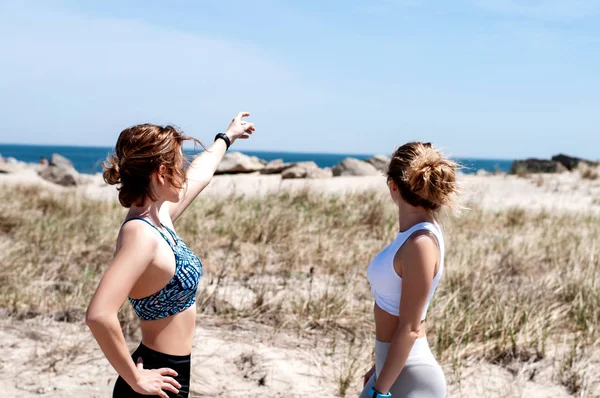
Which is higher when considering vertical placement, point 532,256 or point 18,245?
point 532,256

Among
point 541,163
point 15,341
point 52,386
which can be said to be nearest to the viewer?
point 52,386

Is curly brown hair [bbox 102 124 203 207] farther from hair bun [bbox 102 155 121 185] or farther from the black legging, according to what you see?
the black legging

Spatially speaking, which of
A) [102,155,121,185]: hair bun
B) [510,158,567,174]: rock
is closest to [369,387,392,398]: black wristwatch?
A: [102,155,121,185]: hair bun

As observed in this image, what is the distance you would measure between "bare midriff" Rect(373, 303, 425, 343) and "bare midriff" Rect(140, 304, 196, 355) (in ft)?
2.33

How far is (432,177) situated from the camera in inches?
91.4

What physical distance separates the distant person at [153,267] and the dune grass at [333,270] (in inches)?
52.9

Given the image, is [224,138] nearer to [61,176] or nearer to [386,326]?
[386,326]

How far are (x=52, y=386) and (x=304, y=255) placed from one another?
342 cm

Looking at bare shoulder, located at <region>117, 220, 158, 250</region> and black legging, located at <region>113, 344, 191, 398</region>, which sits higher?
bare shoulder, located at <region>117, 220, 158, 250</region>

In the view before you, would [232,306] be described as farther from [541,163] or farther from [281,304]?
[541,163]

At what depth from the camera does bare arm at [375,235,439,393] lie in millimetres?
2232

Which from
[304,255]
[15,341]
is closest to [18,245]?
[15,341]

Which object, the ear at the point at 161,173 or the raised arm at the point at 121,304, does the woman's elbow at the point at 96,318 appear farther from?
the ear at the point at 161,173

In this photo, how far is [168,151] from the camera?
86.6 inches
